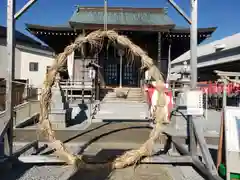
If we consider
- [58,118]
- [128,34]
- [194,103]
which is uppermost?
[128,34]

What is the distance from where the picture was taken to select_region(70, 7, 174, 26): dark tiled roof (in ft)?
66.9

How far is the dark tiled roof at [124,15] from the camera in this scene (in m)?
20.4

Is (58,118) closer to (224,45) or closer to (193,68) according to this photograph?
(193,68)

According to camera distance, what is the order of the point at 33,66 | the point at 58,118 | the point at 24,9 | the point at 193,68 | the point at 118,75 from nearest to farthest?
the point at 24,9
the point at 193,68
the point at 58,118
the point at 118,75
the point at 33,66

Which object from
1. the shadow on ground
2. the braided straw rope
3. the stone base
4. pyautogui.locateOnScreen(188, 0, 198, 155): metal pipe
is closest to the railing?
the stone base

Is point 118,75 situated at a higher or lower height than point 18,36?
lower

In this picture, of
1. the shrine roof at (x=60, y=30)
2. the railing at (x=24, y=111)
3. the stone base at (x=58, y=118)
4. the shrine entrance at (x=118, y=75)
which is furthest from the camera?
the shrine entrance at (x=118, y=75)

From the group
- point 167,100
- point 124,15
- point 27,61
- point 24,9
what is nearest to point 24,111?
point 24,9

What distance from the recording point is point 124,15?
70.0ft

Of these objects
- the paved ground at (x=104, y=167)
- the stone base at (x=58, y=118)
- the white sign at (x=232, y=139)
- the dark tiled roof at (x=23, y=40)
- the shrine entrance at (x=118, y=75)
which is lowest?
the paved ground at (x=104, y=167)

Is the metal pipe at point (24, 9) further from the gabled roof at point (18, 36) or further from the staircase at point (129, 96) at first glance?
the gabled roof at point (18, 36)

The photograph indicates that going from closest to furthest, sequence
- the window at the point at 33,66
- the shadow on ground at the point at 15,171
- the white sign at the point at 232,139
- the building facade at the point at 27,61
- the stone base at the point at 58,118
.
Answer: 1. the white sign at the point at 232,139
2. the shadow on ground at the point at 15,171
3. the stone base at the point at 58,118
4. the building facade at the point at 27,61
5. the window at the point at 33,66

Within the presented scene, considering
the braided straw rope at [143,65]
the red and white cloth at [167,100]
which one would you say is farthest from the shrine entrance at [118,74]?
the braided straw rope at [143,65]

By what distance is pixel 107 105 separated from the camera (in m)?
14.8
